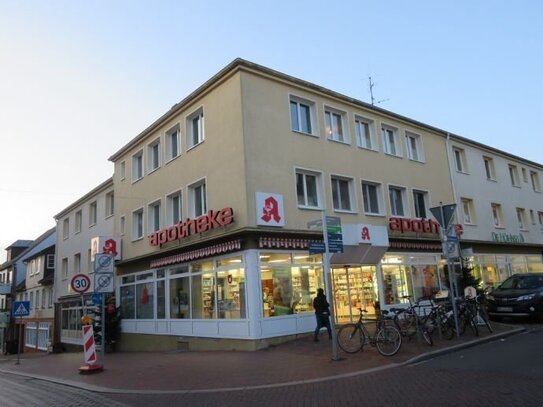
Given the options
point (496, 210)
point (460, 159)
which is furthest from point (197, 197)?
point (496, 210)

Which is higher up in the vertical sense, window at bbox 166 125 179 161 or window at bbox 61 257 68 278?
window at bbox 166 125 179 161

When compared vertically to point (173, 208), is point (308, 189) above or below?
below

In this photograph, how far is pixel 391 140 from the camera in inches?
873

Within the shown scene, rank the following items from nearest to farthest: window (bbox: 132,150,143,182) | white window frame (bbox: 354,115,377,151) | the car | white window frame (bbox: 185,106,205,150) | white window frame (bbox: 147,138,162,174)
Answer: the car → white window frame (bbox: 185,106,205,150) → white window frame (bbox: 354,115,377,151) → white window frame (bbox: 147,138,162,174) → window (bbox: 132,150,143,182)

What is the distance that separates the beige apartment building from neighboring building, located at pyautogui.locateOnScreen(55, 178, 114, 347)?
4936mm

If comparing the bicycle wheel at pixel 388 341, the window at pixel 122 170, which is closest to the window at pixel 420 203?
the bicycle wheel at pixel 388 341

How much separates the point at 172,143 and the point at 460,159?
1516cm

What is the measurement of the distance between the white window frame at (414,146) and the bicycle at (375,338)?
1263 centimetres

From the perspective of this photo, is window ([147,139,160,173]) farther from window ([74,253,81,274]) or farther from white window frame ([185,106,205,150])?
window ([74,253,81,274])

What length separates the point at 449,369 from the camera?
9.14 metres

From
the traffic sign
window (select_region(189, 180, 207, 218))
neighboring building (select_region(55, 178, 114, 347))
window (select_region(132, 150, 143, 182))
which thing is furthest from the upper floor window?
the traffic sign

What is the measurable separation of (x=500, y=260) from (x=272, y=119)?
16.3m

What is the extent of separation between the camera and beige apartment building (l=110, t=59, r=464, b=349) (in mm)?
15820

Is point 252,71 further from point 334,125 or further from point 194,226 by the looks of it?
point 194,226
